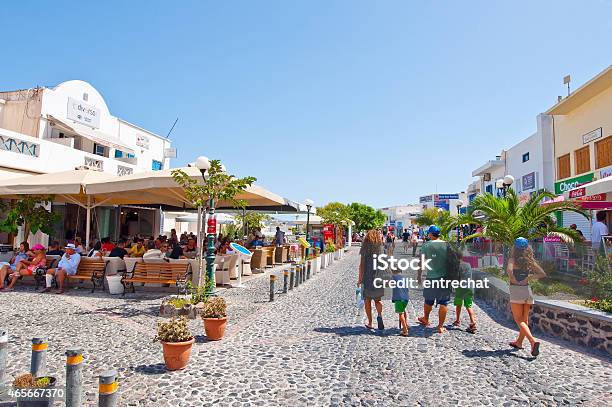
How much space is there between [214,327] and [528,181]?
23.7 metres

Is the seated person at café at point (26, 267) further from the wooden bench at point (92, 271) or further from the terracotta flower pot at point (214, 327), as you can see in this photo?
the terracotta flower pot at point (214, 327)

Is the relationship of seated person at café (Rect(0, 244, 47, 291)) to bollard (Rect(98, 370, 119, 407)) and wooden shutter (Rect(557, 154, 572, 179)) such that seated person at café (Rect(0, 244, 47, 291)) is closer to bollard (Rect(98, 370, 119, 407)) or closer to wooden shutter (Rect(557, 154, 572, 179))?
bollard (Rect(98, 370, 119, 407))

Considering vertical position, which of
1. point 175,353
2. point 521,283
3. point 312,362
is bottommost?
point 312,362

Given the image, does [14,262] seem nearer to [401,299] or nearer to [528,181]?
[401,299]

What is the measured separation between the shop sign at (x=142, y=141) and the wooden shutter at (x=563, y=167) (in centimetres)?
2395

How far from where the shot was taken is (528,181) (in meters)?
24.2

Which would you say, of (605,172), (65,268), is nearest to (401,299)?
(65,268)

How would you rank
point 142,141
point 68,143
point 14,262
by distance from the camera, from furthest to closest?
point 142,141
point 68,143
point 14,262

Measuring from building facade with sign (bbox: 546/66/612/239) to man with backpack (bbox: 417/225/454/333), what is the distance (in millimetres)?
8588

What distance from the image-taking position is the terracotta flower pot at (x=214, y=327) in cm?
550

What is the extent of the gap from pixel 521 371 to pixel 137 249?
29.7 ft

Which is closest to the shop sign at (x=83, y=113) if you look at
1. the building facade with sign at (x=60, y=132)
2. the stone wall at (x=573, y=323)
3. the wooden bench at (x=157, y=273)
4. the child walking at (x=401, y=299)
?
the building facade with sign at (x=60, y=132)

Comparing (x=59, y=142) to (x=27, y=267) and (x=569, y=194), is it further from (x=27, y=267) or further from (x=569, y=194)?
(x=569, y=194)

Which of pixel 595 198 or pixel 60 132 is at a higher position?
pixel 60 132
